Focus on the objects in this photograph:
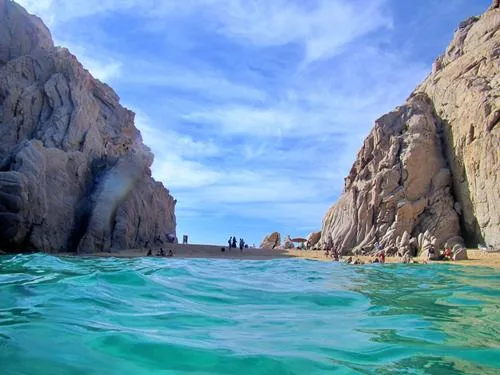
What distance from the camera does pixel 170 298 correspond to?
8016mm

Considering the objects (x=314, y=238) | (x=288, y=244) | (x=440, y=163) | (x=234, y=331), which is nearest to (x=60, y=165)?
(x=288, y=244)

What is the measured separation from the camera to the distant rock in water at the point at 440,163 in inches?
1252

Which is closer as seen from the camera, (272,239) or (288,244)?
(288,244)

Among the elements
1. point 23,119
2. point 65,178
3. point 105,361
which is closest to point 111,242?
point 65,178

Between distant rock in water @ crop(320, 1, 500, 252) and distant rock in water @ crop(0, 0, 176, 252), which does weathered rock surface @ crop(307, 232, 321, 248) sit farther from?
distant rock in water @ crop(0, 0, 176, 252)

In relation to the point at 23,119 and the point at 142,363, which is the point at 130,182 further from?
the point at 142,363

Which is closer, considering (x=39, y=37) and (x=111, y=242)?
(x=111, y=242)

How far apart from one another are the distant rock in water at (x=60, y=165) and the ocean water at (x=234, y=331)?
2196 cm

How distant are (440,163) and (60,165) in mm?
30269

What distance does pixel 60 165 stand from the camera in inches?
1314

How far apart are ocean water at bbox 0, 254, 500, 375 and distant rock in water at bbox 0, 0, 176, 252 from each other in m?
22.0

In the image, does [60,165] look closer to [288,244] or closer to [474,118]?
[288,244]

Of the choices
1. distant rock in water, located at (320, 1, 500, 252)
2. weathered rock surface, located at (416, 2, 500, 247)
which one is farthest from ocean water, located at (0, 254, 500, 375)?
distant rock in water, located at (320, 1, 500, 252)

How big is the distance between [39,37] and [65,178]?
21751 millimetres
